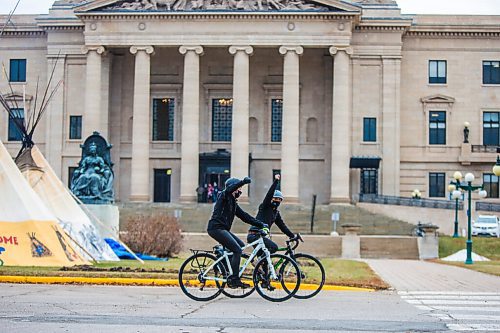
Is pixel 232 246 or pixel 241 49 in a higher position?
pixel 241 49

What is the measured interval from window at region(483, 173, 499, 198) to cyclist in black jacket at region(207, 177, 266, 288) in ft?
194

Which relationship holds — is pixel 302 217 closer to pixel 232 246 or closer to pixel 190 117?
pixel 190 117

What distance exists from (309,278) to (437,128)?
5506 cm

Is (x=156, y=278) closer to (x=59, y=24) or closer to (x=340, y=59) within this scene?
(x=340, y=59)

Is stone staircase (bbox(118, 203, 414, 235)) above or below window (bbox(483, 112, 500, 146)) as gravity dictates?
below

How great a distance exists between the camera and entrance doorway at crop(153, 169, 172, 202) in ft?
250

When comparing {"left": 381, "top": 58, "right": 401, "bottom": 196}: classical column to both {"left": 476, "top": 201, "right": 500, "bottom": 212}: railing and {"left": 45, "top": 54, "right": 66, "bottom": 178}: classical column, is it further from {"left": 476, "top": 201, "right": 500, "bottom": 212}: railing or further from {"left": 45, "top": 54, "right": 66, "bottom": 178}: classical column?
{"left": 45, "top": 54, "right": 66, "bottom": 178}: classical column

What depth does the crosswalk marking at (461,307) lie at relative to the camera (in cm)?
1518

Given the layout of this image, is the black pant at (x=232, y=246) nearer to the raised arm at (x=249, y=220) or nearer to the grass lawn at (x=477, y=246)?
the raised arm at (x=249, y=220)

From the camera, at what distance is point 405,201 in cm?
6688

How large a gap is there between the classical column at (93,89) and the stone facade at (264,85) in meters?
0.10

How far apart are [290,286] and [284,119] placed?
5233cm

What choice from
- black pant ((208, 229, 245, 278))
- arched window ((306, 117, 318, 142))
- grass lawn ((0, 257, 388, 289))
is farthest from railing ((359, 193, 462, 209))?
black pant ((208, 229, 245, 278))

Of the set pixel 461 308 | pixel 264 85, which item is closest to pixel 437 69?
pixel 264 85
